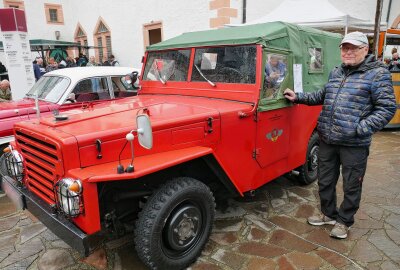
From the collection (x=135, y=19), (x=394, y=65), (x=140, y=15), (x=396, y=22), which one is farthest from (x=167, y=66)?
(x=396, y=22)

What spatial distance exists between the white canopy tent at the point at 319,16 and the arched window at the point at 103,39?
9.58m

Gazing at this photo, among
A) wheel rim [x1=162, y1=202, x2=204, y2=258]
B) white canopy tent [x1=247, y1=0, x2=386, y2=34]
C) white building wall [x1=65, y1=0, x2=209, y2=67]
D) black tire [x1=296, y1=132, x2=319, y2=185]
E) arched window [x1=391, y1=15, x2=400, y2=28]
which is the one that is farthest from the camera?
arched window [x1=391, y1=15, x2=400, y2=28]

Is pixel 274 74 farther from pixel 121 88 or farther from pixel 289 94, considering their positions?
pixel 121 88

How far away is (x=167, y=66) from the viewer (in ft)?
12.4

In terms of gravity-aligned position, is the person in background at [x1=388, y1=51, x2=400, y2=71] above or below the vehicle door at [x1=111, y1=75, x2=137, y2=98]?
above

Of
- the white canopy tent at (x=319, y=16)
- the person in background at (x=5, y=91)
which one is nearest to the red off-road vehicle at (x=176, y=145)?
the white canopy tent at (x=319, y=16)

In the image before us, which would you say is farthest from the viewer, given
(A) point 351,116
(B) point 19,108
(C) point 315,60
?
(B) point 19,108

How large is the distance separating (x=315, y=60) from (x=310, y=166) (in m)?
1.45

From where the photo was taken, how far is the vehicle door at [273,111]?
3193mm

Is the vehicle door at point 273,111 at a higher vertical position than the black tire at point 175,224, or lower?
higher

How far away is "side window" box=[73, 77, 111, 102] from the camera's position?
5383mm

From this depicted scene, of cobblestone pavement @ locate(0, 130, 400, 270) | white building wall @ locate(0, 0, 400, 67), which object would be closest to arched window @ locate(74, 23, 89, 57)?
white building wall @ locate(0, 0, 400, 67)

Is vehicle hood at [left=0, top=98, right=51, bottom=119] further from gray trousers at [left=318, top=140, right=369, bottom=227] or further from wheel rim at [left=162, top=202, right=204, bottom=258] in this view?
gray trousers at [left=318, top=140, right=369, bottom=227]

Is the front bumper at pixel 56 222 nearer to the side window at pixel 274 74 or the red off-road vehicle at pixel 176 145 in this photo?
the red off-road vehicle at pixel 176 145
